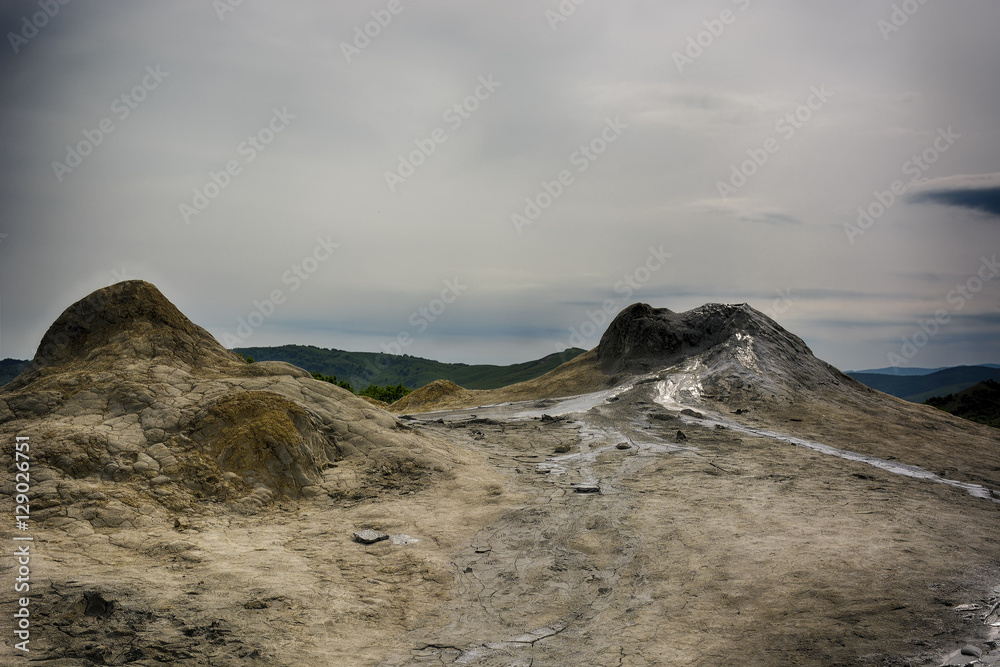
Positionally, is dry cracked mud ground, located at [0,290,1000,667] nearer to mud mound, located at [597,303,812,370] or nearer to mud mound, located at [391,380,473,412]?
mud mound, located at [597,303,812,370]

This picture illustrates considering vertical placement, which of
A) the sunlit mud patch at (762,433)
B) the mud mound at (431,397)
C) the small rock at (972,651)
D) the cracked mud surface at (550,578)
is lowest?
the small rock at (972,651)

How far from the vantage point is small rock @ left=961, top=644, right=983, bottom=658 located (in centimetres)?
698

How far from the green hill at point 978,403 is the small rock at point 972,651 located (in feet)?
155

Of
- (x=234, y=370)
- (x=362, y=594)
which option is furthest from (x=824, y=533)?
(x=234, y=370)

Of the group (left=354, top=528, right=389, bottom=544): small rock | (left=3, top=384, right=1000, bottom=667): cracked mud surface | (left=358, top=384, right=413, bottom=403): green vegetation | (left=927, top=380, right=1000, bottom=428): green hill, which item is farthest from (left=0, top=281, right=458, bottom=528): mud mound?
(left=927, top=380, right=1000, bottom=428): green hill

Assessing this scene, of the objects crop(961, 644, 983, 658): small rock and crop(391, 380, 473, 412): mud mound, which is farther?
crop(391, 380, 473, 412): mud mound

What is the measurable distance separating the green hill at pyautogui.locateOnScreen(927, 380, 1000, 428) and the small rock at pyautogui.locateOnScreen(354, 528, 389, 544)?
49.3 metres

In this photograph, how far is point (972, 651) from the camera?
277 inches

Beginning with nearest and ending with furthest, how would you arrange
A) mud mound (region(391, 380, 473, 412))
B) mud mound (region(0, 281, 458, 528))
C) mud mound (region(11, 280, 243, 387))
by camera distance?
mud mound (region(0, 281, 458, 528)) → mud mound (region(11, 280, 243, 387)) → mud mound (region(391, 380, 473, 412))

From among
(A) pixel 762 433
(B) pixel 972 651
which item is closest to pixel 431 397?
(A) pixel 762 433

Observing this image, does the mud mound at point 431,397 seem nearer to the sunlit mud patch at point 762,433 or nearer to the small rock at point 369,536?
the sunlit mud patch at point 762,433

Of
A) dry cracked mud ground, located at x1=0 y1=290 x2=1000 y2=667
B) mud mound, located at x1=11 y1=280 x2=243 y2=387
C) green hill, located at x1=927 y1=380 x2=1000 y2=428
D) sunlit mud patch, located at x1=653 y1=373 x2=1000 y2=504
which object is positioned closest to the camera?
dry cracked mud ground, located at x1=0 y1=290 x2=1000 y2=667

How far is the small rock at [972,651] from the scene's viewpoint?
6977mm

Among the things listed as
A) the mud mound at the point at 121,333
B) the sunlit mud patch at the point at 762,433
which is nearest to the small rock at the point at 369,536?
the mud mound at the point at 121,333
